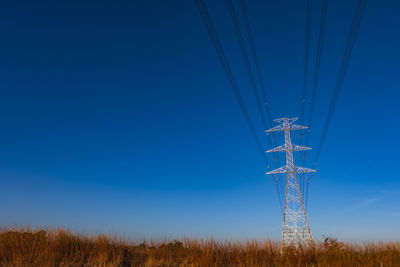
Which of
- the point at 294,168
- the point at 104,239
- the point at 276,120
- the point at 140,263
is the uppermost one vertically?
the point at 276,120

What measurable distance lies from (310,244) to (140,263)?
6.98m

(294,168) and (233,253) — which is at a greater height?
(294,168)

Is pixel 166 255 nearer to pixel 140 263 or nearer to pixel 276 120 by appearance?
pixel 140 263

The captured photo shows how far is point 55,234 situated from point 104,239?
2089 millimetres

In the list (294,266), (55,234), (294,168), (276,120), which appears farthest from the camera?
(276,120)

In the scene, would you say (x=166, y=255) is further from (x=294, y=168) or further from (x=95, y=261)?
(x=294, y=168)

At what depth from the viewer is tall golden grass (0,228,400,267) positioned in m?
9.67

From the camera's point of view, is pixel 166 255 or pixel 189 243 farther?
pixel 189 243

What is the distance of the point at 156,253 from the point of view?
38.4ft

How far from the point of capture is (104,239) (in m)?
12.4

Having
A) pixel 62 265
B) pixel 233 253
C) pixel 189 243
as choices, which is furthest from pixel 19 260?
pixel 233 253

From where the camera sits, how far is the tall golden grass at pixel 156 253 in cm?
967

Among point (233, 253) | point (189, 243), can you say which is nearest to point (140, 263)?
point (189, 243)

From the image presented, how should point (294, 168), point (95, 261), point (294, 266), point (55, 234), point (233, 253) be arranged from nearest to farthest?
point (294, 266) → point (95, 261) → point (233, 253) → point (55, 234) → point (294, 168)
